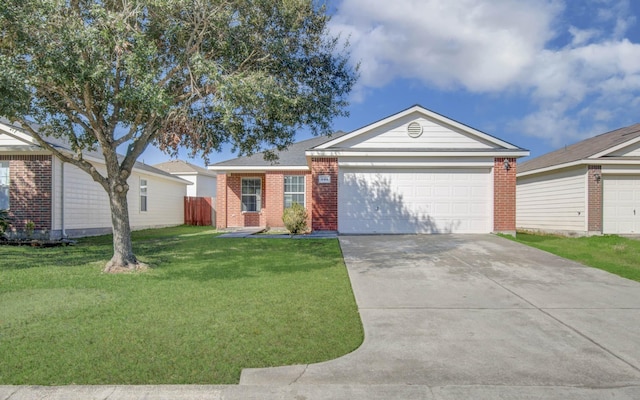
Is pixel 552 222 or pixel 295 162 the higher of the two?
pixel 295 162

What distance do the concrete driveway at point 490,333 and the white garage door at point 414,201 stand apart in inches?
194

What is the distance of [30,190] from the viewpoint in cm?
1352

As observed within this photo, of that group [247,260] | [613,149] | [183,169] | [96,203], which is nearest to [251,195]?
[96,203]

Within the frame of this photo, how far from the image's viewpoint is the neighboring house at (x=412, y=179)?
13.7 meters

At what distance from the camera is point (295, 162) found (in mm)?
17859

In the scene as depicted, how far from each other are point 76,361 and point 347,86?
7.91 metres

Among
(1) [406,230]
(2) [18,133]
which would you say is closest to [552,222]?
(1) [406,230]

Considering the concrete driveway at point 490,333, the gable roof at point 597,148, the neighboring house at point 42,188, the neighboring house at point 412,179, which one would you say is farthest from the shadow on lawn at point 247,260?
the gable roof at point 597,148

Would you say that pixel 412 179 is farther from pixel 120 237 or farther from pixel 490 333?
pixel 490 333

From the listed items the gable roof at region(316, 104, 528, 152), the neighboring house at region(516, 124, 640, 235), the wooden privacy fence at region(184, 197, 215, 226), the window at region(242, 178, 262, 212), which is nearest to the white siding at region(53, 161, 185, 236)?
the wooden privacy fence at region(184, 197, 215, 226)

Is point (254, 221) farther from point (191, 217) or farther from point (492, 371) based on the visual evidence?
point (492, 371)

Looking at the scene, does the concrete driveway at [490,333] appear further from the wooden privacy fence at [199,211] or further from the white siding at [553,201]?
the wooden privacy fence at [199,211]

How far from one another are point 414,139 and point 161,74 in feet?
28.0

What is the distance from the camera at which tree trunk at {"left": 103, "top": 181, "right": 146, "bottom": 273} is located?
8.26 metres
